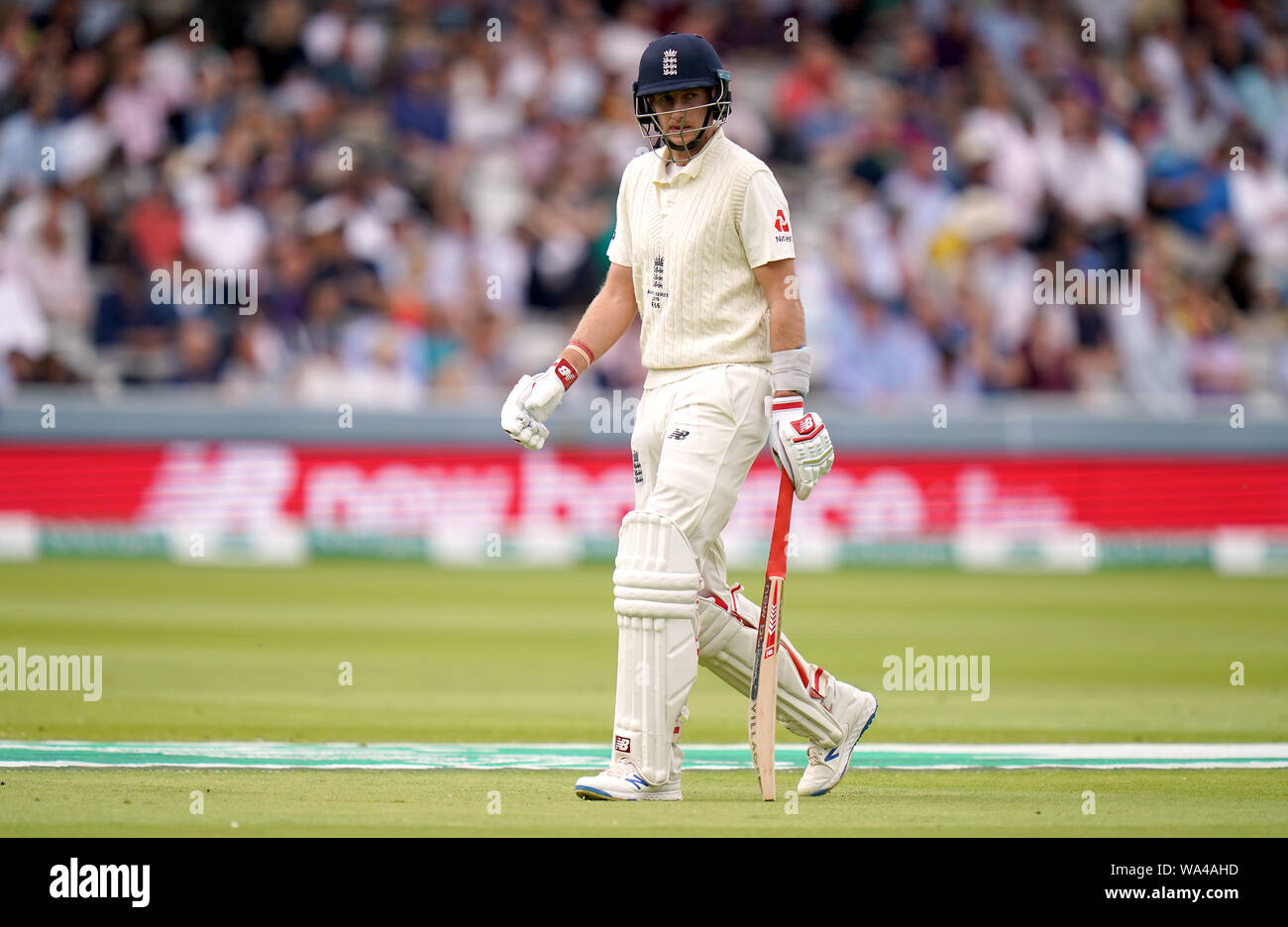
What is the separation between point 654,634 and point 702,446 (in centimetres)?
66

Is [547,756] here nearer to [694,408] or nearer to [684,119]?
[694,408]

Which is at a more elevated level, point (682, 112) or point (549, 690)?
point (682, 112)

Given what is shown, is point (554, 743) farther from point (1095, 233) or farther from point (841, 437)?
point (1095, 233)

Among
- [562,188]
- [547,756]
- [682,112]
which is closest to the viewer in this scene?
[682,112]

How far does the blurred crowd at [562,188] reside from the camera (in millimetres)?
17625

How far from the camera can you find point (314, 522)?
661 inches

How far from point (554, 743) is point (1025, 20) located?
15333 millimetres

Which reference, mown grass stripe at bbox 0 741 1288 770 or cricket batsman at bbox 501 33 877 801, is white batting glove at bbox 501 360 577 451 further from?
A: mown grass stripe at bbox 0 741 1288 770

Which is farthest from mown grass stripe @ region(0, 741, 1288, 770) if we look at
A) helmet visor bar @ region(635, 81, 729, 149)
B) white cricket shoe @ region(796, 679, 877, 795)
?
helmet visor bar @ region(635, 81, 729, 149)

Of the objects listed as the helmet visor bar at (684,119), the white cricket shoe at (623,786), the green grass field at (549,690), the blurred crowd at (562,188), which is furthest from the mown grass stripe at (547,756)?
the blurred crowd at (562,188)

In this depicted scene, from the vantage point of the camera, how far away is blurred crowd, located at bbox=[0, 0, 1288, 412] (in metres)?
17.6

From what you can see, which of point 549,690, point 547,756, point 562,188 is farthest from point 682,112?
point 562,188

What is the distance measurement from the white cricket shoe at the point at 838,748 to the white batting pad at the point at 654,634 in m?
0.63

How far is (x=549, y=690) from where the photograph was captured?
33.2 ft
